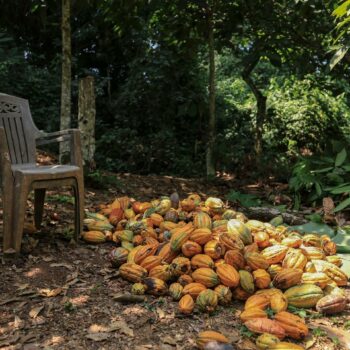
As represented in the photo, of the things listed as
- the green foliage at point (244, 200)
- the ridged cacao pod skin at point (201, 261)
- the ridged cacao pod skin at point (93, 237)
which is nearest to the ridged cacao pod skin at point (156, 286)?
the ridged cacao pod skin at point (201, 261)

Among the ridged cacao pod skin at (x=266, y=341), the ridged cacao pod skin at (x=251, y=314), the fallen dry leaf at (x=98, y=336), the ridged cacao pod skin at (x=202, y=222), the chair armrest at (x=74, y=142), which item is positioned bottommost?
the fallen dry leaf at (x=98, y=336)

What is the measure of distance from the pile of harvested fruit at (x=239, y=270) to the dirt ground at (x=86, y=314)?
8 centimetres

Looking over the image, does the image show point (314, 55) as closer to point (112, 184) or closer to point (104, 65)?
point (112, 184)

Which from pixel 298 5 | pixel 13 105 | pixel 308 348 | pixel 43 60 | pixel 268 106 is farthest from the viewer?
pixel 43 60

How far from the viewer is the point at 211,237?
9.57ft

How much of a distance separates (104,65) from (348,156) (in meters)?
5.79

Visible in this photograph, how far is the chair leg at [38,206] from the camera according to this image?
354cm

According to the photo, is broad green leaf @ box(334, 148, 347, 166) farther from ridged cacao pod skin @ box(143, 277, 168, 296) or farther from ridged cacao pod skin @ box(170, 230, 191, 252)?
ridged cacao pod skin @ box(143, 277, 168, 296)

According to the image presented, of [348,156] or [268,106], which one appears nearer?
[348,156]

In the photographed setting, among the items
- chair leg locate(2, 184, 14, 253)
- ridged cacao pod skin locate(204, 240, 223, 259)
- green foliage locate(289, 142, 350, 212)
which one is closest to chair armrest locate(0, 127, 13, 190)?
chair leg locate(2, 184, 14, 253)

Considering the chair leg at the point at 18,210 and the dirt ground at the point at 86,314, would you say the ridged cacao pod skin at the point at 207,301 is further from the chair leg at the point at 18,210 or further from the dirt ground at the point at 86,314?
the chair leg at the point at 18,210

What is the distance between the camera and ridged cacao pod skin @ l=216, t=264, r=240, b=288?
2.56 m

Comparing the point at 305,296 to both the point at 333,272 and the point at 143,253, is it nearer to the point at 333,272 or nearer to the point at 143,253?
the point at 333,272

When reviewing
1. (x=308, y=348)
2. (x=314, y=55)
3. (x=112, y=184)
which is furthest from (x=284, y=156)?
(x=308, y=348)
